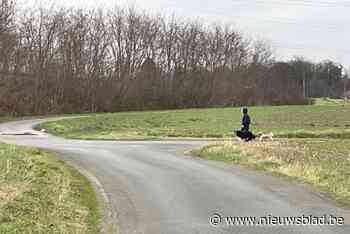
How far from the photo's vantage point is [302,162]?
17.0 metres

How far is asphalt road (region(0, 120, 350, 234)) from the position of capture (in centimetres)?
880

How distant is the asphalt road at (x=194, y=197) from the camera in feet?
28.9

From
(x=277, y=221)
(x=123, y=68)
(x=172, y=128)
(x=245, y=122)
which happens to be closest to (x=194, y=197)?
(x=277, y=221)

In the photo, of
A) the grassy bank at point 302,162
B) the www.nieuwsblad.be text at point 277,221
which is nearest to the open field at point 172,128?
the grassy bank at point 302,162

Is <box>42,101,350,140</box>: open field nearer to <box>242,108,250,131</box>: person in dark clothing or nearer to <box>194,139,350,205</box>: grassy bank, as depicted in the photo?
<box>242,108,250,131</box>: person in dark clothing

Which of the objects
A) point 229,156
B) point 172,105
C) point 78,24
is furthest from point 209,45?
point 229,156

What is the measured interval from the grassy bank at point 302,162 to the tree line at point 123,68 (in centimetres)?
3658

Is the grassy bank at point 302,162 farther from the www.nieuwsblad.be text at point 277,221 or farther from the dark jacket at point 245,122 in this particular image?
the dark jacket at point 245,122

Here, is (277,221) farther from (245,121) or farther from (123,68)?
(123,68)

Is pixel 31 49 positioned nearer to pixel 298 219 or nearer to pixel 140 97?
pixel 140 97

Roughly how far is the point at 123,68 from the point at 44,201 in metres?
69.7

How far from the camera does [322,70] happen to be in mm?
152250

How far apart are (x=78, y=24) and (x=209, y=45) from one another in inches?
1206

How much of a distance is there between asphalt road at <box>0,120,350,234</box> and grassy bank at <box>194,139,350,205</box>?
556mm
